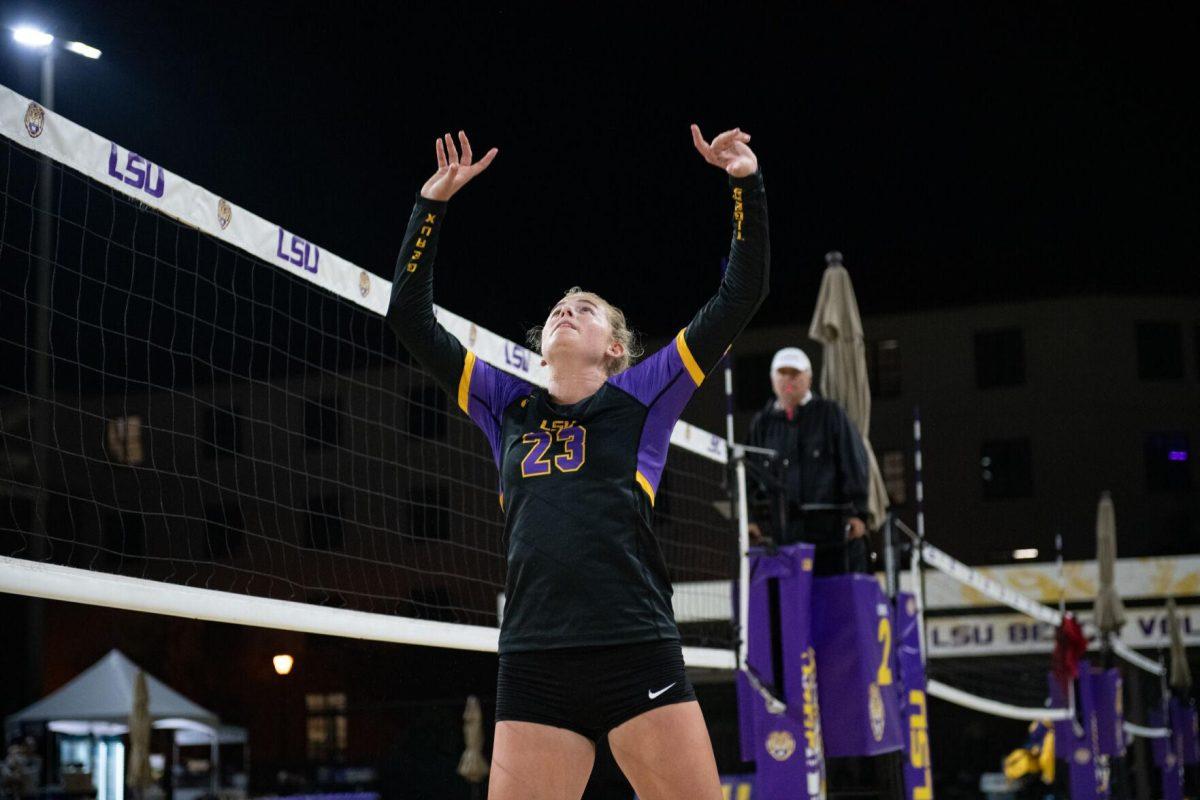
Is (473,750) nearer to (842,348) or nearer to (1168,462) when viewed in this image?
(842,348)

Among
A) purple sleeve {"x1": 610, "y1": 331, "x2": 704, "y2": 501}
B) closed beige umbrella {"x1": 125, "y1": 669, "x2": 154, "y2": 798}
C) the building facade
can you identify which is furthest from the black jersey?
the building facade

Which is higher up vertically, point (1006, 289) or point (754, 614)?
point (1006, 289)

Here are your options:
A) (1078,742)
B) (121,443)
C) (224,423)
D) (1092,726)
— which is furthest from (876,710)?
(121,443)

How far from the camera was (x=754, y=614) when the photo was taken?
688cm

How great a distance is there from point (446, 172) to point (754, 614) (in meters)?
4.00

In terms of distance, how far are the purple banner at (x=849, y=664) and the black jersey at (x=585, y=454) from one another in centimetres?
406

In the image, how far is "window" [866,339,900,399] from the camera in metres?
36.8

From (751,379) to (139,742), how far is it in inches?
943

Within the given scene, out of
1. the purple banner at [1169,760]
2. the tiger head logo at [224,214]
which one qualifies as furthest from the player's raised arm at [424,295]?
the purple banner at [1169,760]

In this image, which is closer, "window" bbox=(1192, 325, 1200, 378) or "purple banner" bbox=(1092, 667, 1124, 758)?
"purple banner" bbox=(1092, 667, 1124, 758)

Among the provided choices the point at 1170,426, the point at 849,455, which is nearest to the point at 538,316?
the point at 849,455

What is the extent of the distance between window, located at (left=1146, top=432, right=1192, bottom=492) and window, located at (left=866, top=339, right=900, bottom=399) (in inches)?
268

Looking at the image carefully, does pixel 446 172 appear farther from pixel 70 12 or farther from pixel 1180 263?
pixel 1180 263

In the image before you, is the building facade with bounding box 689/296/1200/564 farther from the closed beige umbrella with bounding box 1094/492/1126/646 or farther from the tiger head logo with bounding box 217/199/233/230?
the tiger head logo with bounding box 217/199/233/230
